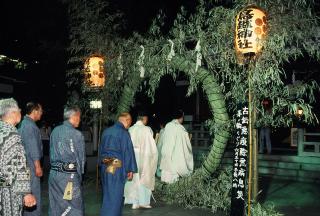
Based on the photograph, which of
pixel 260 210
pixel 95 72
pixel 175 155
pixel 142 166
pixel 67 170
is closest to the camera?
pixel 67 170

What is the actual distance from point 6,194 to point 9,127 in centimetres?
73

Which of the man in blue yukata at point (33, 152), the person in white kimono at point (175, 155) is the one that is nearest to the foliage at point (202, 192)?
the person in white kimono at point (175, 155)

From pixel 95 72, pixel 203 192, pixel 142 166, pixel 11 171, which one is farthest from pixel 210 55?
pixel 11 171

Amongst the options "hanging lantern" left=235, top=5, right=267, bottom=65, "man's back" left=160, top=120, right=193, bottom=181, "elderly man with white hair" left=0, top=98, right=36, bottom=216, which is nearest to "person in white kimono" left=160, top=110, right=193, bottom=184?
"man's back" left=160, top=120, right=193, bottom=181

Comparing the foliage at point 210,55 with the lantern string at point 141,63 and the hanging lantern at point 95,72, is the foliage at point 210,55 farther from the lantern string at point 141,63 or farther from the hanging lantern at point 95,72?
the hanging lantern at point 95,72

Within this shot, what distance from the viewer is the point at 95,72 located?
11.7 metres

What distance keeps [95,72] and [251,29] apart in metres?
5.94

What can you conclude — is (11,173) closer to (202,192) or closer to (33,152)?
(33,152)

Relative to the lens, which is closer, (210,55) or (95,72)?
(210,55)

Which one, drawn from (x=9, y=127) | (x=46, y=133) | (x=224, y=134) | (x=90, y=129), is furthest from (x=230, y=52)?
(x=90, y=129)

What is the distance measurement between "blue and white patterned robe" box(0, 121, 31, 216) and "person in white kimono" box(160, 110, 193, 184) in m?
5.74

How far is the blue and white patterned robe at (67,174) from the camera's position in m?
6.12

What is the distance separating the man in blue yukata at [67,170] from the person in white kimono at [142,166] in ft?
9.48

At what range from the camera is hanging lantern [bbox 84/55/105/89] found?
1171cm
